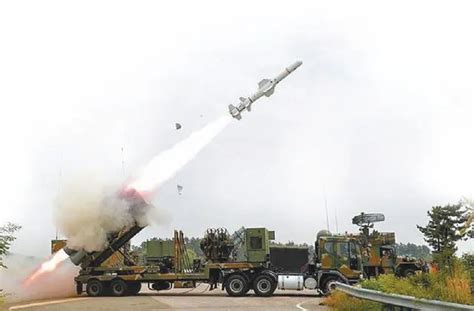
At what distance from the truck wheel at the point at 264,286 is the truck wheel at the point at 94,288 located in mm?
7419

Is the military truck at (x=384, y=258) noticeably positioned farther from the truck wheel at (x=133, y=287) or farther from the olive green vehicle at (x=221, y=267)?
the truck wheel at (x=133, y=287)

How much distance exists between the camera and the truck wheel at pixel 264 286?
26.7 meters

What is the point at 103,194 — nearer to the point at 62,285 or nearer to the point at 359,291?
the point at 62,285

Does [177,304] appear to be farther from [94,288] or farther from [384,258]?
[384,258]

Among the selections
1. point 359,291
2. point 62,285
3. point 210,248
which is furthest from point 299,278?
point 359,291

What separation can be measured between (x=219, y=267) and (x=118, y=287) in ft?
16.4

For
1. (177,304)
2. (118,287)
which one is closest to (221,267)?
(118,287)

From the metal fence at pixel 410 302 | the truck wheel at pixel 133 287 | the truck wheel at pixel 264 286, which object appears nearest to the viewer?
the metal fence at pixel 410 302

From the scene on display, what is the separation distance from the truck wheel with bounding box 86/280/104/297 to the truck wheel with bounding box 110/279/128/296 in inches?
20.6

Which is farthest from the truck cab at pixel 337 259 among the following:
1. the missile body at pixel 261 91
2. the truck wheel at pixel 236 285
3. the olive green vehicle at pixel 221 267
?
the missile body at pixel 261 91

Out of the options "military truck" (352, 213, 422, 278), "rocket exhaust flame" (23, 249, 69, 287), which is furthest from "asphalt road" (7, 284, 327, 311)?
"military truck" (352, 213, 422, 278)

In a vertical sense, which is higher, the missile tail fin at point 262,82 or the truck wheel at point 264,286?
the missile tail fin at point 262,82

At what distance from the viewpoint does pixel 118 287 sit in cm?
2811

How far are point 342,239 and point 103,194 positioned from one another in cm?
1165
